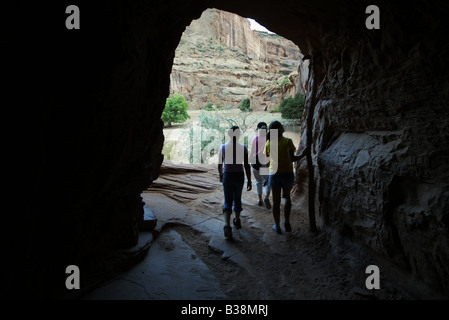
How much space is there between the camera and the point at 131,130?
3184 mm

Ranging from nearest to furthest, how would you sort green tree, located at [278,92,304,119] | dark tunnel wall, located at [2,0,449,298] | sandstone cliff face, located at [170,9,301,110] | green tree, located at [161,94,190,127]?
dark tunnel wall, located at [2,0,449,298] < green tree, located at [278,92,304,119] < green tree, located at [161,94,190,127] < sandstone cliff face, located at [170,9,301,110]

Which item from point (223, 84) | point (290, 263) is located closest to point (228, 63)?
point (223, 84)

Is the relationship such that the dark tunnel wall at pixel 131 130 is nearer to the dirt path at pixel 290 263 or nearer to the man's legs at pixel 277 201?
the dirt path at pixel 290 263

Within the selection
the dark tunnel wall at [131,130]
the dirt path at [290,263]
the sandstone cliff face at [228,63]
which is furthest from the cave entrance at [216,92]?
the dark tunnel wall at [131,130]

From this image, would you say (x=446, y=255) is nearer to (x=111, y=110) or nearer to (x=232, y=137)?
(x=232, y=137)

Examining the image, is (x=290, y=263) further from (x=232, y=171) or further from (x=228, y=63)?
(x=228, y=63)

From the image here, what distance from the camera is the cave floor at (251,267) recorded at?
2834mm

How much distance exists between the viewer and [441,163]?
238cm

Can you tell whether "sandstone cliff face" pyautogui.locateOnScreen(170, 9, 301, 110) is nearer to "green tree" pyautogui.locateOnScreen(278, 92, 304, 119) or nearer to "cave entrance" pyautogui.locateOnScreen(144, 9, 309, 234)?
"cave entrance" pyautogui.locateOnScreen(144, 9, 309, 234)

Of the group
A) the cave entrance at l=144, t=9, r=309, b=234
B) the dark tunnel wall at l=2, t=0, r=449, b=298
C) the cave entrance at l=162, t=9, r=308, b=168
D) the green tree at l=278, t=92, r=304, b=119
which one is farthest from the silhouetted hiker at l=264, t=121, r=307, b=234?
the green tree at l=278, t=92, r=304, b=119

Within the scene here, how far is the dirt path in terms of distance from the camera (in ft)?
9.43

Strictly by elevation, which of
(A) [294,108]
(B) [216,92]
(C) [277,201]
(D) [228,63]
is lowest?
(C) [277,201]

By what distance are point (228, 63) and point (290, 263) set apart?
50233 millimetres
